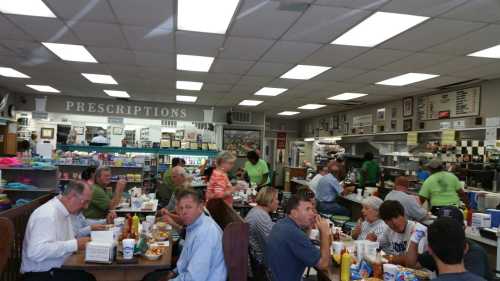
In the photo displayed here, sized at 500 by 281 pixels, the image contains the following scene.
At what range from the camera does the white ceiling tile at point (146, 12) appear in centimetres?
432

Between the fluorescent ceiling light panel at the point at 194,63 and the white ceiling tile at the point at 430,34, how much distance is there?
3.07 metres

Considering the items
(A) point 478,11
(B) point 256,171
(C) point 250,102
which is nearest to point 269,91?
(C) point 250,102

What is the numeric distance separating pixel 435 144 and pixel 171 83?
6.29m

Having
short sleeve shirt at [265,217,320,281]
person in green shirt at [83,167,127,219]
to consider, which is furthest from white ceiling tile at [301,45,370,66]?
person in green shirt at [83,167,127,219]

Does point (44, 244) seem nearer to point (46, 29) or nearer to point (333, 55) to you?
point (46, 29)

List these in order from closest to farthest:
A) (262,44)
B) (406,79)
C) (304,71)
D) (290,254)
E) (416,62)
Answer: (290,254)
(262,44)
(416,62)
(304,71)
(406,79)

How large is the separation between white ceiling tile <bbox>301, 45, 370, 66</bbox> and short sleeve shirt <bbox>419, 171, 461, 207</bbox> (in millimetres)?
2334

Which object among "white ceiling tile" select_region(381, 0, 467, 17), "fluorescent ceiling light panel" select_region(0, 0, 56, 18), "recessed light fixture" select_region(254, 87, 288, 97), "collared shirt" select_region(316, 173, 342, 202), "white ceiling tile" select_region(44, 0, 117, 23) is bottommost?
"collared shirt" select_region(316, 173, 342, 202)

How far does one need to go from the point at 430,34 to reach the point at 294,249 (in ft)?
11.9

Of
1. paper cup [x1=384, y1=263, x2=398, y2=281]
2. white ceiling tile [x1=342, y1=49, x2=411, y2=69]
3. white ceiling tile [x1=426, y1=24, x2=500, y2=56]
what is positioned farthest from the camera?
white ceiling tile [x1=342, y1=49, x2=411, y2=69]

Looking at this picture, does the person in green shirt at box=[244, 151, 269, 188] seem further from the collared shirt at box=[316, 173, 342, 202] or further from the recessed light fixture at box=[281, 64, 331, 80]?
the recessed light fixture at box=[281, 64, 331, 80]

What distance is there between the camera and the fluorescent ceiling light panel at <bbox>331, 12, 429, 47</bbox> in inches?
175

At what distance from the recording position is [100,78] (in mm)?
9109

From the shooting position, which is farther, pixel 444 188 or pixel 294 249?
pixel 444 188
